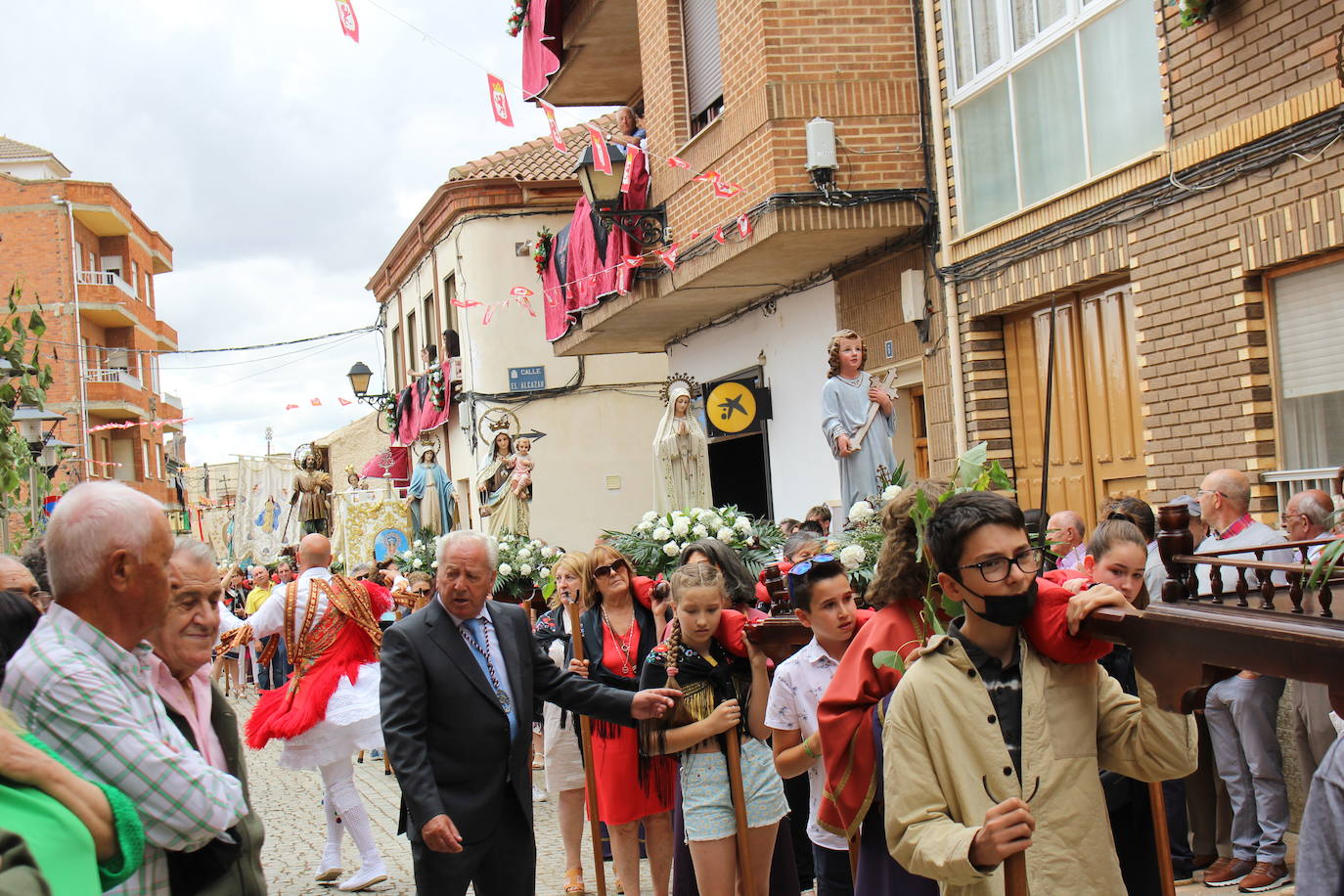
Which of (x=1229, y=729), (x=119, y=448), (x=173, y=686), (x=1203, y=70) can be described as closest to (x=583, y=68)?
(x=1203, y=70)

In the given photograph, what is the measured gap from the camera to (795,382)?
14.8m

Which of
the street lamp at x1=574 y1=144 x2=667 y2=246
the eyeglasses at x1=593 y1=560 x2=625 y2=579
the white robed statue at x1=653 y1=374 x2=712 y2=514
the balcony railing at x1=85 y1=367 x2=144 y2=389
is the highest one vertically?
the balcony railing at x1=85 y1=367 x2=144 y2=389

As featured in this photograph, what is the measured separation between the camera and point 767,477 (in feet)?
52.6

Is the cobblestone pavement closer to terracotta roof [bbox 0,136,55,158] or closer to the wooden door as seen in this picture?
the wooden door

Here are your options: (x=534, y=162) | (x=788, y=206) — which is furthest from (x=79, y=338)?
(x=788, y=206)

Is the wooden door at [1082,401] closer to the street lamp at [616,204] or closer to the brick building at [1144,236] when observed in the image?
the brick building at [1144,236]

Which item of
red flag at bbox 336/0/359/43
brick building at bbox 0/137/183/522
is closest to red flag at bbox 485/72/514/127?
red flag at bbox 336/0/359/43

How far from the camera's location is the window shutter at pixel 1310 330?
7922mm

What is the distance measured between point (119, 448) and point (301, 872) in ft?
157

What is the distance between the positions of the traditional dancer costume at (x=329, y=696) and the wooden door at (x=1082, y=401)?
5250mm

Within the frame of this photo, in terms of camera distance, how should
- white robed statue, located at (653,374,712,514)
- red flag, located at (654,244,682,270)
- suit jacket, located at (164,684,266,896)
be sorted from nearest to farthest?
suit jacket, located at (164,684,266,896) < white robed statue, located at (653,374,712,514) < red flag, located at (654,244,682,270)

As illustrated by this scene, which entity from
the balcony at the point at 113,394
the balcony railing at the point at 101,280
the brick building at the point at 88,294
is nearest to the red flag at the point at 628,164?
the brick building at the point at 88,294

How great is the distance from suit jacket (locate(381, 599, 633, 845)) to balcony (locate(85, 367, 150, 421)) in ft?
144

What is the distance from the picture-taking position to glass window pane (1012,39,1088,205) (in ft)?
33.3
